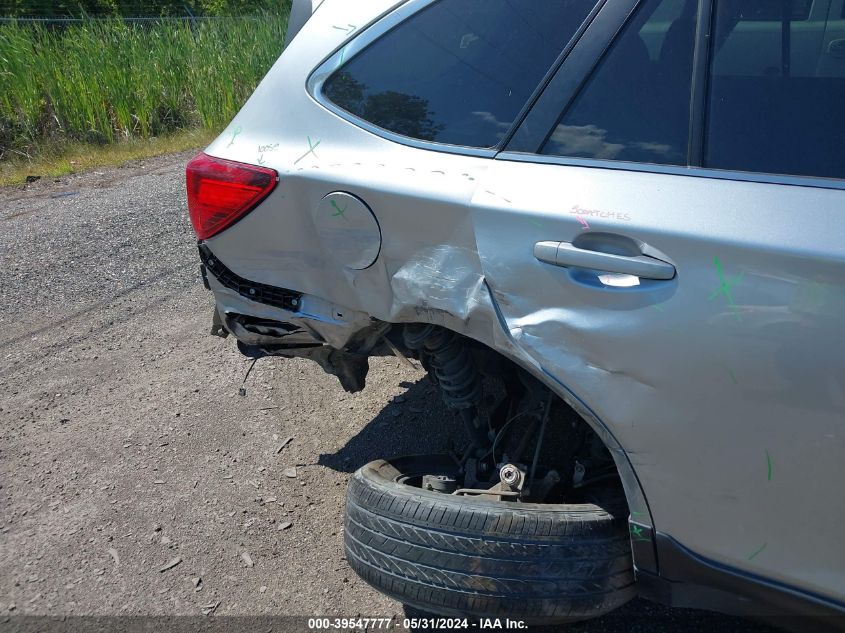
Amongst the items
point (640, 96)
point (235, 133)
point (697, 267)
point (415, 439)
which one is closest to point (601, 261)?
point (697, 267)

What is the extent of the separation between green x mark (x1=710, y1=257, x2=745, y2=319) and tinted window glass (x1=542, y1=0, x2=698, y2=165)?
337 mm

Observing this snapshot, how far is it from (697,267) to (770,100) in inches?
18.8

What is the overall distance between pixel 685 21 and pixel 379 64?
891 mm

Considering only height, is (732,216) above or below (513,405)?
above

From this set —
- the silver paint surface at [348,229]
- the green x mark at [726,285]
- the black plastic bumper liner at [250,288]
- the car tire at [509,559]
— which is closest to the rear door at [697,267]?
the green x mark at [726,285]

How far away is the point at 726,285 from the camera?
1.77 meters

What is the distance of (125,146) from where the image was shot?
10.8m

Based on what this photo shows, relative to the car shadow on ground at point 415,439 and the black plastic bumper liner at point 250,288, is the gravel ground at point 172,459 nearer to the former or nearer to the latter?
the car shadow on ground at point 415,439

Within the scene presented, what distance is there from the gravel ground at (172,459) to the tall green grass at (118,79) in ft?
19.2

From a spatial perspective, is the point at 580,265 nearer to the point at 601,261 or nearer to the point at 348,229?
the point at 601,261

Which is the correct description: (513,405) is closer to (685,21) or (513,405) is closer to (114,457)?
(685,21)

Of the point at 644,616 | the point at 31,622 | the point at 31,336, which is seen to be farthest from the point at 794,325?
the point at 31,336

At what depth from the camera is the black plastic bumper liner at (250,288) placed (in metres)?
2.58

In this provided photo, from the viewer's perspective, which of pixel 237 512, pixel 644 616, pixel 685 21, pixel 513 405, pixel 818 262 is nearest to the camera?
pixel 818 262
